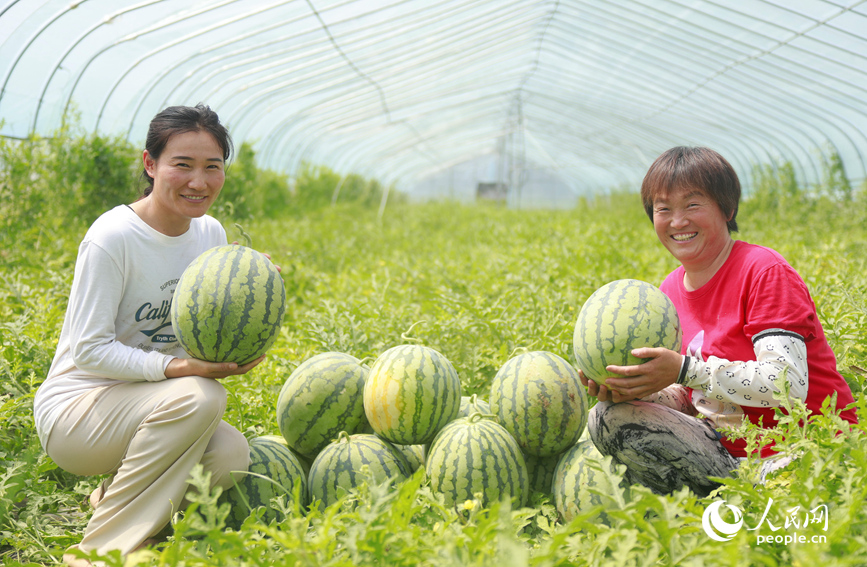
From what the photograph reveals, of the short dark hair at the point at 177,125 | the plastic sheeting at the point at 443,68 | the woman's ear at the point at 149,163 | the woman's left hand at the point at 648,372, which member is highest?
the plastic sheeting at the point at 443,68

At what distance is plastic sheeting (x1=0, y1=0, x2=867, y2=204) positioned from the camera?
7.94 m

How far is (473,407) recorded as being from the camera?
246cm

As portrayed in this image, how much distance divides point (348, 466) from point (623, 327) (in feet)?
3.72

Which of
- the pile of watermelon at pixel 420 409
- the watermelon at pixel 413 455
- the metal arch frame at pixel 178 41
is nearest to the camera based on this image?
the pile of watermelon at pixel 420 409

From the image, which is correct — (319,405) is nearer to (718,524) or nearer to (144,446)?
(144,446)

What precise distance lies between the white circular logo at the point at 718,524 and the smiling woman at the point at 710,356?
1.69 ft

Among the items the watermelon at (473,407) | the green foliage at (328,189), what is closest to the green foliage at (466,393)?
the watermelon at (473,407)

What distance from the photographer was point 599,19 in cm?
1120

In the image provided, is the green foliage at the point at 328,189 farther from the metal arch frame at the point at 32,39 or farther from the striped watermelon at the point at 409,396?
the striped watermelon at the point at 409,396

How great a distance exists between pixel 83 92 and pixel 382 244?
4.62 metres

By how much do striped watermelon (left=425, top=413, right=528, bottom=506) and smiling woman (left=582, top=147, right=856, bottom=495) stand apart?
0.36 meters

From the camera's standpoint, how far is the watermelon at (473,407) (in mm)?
2471

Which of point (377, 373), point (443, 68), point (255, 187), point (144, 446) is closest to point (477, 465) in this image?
point (377, 373)

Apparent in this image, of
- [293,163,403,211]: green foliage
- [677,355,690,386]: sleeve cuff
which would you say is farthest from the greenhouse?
[293,163,403,211]: green foliage
